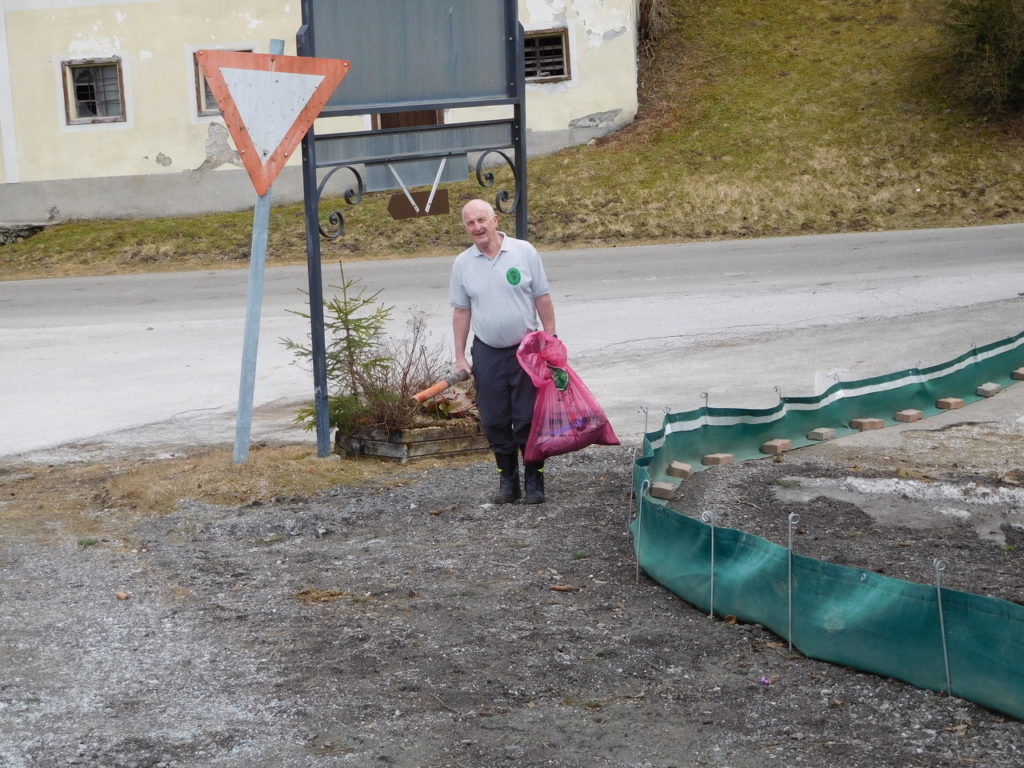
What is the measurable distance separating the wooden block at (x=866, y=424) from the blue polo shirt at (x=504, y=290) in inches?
107

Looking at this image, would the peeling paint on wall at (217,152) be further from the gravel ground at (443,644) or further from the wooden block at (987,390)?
the gravel ground at (443,644)

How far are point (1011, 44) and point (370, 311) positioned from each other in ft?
46.2

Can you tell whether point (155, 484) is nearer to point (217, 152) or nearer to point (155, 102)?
point (217, 152)

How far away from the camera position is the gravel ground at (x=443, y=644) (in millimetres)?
4102

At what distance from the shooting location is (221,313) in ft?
50.8

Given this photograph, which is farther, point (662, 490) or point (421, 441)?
point (421, 441)

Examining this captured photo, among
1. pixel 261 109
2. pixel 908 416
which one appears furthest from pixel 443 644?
pixel 908 416

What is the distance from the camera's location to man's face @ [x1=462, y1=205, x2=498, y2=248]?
680 centimetres

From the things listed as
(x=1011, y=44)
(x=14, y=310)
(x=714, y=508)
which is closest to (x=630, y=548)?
(x=714, y=508)

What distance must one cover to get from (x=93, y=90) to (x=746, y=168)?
1254cm

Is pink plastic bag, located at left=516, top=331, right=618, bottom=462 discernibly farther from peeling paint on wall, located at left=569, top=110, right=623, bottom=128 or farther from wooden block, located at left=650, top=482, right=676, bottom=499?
peeling paint on wall, located at left=569, top=110, right=623, bottom=128

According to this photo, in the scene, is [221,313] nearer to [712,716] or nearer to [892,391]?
[892,391]

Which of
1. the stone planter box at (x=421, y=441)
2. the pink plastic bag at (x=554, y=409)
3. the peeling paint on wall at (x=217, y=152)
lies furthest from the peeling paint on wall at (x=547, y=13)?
the pink plastic bag at (x=554, y=409)

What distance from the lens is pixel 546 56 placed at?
2534cm
